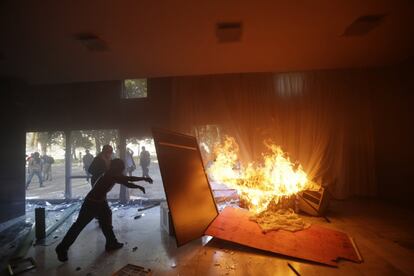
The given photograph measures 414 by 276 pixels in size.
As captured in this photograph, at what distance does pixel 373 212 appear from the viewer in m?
5.16

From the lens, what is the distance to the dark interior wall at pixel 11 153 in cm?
534

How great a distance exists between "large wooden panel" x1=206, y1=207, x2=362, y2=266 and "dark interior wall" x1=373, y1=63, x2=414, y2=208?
130 inches

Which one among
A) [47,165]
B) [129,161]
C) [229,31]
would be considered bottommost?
[47,165]

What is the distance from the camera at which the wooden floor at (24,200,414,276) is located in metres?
2.86

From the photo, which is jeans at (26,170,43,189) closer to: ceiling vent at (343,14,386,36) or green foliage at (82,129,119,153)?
green foliage at (82,129,119,153)

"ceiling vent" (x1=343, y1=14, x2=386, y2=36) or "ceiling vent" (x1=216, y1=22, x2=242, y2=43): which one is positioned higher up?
"ceiling vent" (x1=343, y1=14, x2=386, y2=36)

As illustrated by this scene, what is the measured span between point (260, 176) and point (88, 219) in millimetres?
3842

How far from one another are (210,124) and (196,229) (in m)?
3.39

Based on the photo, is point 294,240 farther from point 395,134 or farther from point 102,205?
point 395,134

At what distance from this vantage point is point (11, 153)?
5.56 meters

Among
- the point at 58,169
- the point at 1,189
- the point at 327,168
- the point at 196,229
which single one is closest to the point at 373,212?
the point at 327,168

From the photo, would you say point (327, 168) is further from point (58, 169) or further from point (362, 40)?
point (58, 169)

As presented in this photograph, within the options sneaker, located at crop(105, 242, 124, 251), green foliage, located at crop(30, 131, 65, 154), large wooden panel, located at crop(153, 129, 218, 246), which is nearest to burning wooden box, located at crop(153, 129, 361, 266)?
large wooden panel, located at crop(153, 129, 218, 246)

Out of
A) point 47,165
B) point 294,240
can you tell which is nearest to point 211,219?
point 294,240
